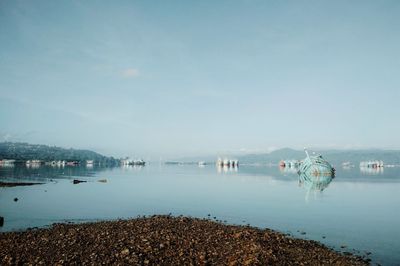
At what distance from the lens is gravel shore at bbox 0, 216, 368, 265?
766 inches

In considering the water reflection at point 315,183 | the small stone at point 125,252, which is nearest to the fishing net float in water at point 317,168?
the water reflection at point 315,183

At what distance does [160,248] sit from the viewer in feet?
70.2

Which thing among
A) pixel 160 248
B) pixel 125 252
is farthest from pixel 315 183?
pixel 125 252

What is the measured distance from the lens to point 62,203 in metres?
53.5

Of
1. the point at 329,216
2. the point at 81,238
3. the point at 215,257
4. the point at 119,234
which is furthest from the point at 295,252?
the point at 329,216

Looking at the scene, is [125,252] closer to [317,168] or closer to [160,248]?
[160,248]

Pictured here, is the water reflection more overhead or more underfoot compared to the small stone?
more underfoot

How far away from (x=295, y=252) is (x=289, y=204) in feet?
117

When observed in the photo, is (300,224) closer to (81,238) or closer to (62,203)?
(81,238)

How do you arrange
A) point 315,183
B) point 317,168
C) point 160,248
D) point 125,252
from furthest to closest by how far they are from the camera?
point 317,168, point 315,183, point 160,248, point 125,252

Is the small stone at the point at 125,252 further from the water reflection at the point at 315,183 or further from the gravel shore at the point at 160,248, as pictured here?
the water reflection at the point at 315,183

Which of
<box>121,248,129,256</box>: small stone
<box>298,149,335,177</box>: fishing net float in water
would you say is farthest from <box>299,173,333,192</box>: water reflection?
<box>121,248,129,256</box>: small stone

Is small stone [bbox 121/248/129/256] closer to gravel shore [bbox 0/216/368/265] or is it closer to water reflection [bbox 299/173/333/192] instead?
gravel shore [bbox 0/216/368/265]

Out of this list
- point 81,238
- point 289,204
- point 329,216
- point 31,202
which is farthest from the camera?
point 289,204
